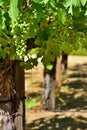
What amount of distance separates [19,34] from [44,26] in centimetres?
21

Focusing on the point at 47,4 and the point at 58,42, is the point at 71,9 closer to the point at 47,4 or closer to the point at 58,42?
the point at 47,4

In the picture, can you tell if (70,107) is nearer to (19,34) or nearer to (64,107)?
(64,107)

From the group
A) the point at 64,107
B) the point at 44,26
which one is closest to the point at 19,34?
the point at 44,26

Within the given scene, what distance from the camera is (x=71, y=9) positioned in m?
2.61

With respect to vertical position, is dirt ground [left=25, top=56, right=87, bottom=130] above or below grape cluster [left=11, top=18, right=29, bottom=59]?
below

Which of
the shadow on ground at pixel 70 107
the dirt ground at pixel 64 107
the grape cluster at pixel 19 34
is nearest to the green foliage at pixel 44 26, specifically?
the grape cluster at pixel 19 34

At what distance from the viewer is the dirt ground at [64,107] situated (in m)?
7.55

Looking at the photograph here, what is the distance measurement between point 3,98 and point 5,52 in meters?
0.73

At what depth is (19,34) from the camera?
10.3 ft

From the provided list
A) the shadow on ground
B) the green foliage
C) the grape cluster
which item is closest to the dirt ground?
the shadow on ground

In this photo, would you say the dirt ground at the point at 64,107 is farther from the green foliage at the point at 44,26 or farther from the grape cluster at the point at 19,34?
the grape cluster at the point at 19,34

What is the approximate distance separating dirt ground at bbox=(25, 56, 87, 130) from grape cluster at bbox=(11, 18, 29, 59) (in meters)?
1.85

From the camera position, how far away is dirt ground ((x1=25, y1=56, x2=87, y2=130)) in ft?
24.8

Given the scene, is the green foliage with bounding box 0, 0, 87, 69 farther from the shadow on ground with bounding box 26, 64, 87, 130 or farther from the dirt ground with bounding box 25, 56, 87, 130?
the shadow on ground with bounding box 26, 64, 87, 130
